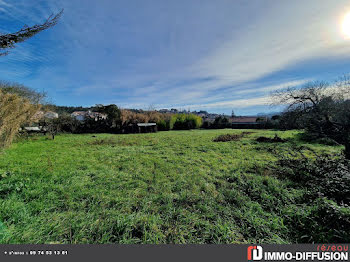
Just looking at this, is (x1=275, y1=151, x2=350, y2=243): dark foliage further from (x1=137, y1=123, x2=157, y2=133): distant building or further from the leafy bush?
(x1=137, y1=123, x2=157, y2=133): distant building

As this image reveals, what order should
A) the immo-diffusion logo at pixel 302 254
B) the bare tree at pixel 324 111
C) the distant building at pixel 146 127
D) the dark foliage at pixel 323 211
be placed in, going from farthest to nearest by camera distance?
the distant building at pixel 146 127
the bare tree at pixel 324 111
the dark foliage at pixel 323 211
the immo-diffusion logo at pixel 302 254

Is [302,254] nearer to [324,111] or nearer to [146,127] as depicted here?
[324,111]

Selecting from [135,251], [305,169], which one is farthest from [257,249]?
[305,169]

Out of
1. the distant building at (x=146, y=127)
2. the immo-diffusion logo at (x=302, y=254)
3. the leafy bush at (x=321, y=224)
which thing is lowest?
the immo-diffusion logo at (x=302, y=254)

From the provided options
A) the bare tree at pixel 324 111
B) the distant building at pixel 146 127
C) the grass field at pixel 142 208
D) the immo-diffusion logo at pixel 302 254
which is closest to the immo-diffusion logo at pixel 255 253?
the immo-diffusion logo at pixel 302 254

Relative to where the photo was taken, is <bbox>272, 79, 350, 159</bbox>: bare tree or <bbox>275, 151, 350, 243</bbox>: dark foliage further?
<bbox>272, 79, 350, 159</bbox>: bare tree

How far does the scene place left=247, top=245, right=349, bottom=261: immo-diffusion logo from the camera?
144cm

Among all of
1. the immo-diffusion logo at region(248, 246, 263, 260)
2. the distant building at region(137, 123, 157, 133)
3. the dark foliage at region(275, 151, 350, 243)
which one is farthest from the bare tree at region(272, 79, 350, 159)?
the distant building at region(137, 123, 157, 133)

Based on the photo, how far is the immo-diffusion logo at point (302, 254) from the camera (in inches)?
56.8

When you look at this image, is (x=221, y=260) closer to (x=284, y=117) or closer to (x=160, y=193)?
(x=160, y=193)

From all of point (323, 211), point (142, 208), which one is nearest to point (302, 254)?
point (323, 211)

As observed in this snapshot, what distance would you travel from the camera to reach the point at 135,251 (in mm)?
1435

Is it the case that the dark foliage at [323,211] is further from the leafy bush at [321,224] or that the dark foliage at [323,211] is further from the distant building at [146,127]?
the distant building at [146,127]

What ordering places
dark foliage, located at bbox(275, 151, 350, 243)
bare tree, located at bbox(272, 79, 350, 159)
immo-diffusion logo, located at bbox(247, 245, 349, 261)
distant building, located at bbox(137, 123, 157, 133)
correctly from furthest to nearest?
distant building, located at bbox(137, 123, 157, 133), bare tree, located at bbox(272, 79, 350, 159), dark foliage, located at bbox(275, 151, 350, 243), immo-diffusion logo, located at bbox(247, 245, 349, 261)
